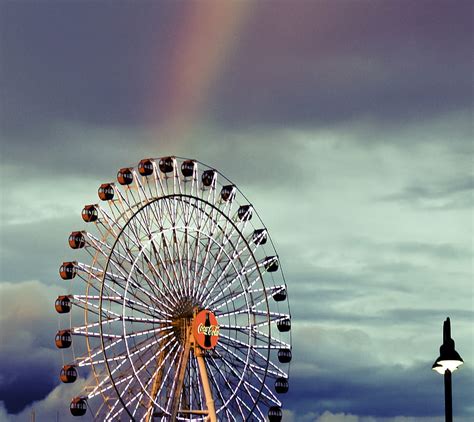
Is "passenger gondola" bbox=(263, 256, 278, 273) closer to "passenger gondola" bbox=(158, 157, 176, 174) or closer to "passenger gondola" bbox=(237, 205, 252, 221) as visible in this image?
"passenger gondola" bbox=(237, 205, 252, 221)

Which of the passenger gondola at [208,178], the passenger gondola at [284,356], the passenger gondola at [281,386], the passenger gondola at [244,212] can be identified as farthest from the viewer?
the passenger gondola at [284,356]

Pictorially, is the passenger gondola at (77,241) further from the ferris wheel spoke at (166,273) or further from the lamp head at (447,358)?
the lamp head at (447,358)

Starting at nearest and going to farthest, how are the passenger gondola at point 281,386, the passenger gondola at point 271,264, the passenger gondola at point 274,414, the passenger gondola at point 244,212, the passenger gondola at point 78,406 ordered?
1. the passenger gondola at point 78,406
2. the passenger gondola at point 274,414
3. the passenger gondola at point 244,212
4. the passenger gondola at point 281,386
5. the passenger gondola at point 271,264

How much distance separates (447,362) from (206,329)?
51.7 metres

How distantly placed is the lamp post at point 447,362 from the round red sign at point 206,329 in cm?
5044

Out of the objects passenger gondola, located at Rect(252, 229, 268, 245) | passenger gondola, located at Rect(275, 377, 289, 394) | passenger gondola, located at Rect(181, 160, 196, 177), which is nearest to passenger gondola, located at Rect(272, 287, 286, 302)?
passenger gondola, located at Rect(252, 229, 268, 245)

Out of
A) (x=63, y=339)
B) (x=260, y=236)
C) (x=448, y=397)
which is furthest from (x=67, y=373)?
(x=448, y=397)

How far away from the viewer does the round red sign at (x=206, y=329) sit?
82.5 meters

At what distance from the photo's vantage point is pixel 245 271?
90.8m

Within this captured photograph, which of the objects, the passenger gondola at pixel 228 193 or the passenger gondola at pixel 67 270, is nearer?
the passenger gondola at pixel 67 270

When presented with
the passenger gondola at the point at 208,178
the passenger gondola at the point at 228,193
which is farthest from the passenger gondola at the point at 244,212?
the passenger gondola at the point at 208,178

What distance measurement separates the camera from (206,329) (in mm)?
83250

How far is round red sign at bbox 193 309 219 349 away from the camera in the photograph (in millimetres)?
82500

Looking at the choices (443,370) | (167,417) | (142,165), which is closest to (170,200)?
(142,165)
